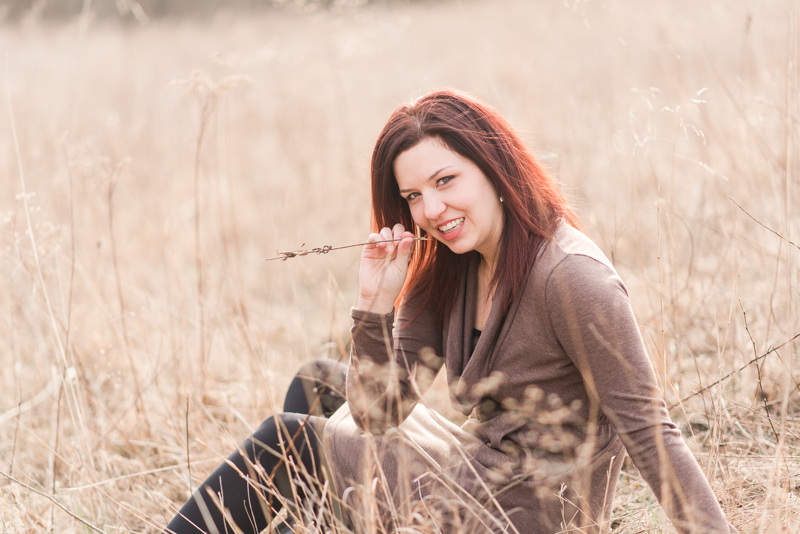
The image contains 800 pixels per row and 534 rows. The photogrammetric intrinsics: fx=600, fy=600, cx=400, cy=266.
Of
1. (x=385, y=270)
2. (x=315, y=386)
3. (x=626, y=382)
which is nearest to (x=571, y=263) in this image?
(x=626, y=382)

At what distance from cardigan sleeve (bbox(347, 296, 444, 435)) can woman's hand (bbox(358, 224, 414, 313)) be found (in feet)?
0.12

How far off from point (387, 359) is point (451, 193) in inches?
21.0

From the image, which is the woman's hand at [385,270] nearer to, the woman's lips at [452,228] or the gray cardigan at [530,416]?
the gray cardigan at [530,416]

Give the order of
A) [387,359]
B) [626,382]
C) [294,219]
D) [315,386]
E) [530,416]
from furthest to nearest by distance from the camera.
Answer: [294,219], [315,386], [387,359], [530,416], [626,382]

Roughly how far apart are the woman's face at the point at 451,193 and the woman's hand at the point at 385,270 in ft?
0.51

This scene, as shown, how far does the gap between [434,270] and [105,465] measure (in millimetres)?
1356

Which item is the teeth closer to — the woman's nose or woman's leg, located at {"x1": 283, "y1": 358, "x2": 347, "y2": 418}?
the woman's nose

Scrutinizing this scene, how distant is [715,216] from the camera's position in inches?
128

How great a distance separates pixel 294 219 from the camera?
4266mm

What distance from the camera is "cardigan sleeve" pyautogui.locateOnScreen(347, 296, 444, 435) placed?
65.3 inches

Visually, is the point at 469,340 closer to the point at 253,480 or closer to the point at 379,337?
the point at 379,337

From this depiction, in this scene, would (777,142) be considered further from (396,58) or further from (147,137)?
(147,137)

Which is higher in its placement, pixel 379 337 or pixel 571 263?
pixel 571 263

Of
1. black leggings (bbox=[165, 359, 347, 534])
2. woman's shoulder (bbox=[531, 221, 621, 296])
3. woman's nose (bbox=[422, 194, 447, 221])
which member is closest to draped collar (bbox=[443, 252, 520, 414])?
woman's shoulder (bbox=[531, 221, 621, 296])
